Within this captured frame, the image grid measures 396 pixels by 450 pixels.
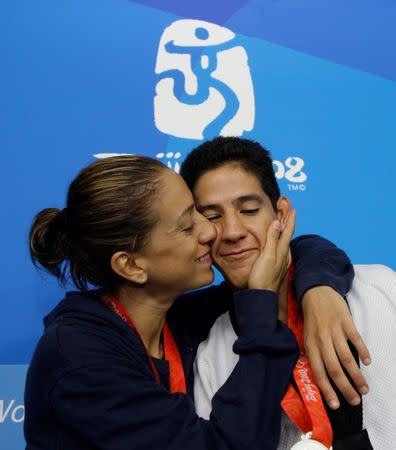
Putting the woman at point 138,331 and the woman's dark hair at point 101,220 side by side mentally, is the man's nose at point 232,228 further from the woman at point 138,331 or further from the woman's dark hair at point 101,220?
the woman's dark hair at point 101,220

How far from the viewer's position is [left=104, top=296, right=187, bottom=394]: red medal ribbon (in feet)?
Result: 3.23

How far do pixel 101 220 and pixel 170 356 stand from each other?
34 cm

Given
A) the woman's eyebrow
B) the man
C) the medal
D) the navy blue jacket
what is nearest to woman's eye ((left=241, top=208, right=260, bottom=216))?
the man

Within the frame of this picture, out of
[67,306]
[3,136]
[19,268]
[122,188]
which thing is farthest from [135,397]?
[3,136]

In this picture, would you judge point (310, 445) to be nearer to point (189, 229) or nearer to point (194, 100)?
point (189, 229)

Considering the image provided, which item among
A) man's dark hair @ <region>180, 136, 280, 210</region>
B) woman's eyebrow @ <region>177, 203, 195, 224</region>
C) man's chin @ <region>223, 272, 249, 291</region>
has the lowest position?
man's chin @ <region>223, 272, 249, 291</region>

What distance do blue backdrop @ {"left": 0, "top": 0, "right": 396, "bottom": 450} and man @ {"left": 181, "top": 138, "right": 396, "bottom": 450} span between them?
393 mm

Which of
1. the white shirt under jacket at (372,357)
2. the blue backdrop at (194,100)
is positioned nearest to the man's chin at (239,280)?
the white shirt under jacket at (372,357)

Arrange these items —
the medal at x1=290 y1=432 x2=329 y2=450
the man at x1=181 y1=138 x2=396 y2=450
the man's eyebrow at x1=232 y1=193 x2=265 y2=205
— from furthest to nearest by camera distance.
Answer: the man's eyebrow at x1=232 y1=193 x2=265 y2=205 → the man at x1=181 y1=138 x2=396 y2=450 → the medal at x1=290 y1=432 x2=329 y2=450

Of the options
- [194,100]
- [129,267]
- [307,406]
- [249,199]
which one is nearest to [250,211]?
[249,199]

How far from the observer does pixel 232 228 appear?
1044 millimetres

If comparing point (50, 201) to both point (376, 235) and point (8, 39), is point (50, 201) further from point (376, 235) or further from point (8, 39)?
point (376, 235)

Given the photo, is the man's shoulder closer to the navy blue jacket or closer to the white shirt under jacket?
the white shirt under jacket

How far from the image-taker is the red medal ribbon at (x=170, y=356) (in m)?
0.98
